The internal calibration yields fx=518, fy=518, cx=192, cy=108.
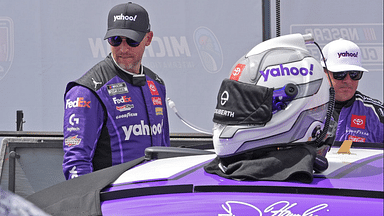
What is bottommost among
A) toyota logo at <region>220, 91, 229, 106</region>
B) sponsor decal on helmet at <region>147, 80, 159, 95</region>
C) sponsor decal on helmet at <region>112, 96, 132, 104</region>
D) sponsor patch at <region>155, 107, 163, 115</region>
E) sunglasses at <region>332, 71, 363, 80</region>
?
sponsor patch at <region>155, 107, 163, 115</region>

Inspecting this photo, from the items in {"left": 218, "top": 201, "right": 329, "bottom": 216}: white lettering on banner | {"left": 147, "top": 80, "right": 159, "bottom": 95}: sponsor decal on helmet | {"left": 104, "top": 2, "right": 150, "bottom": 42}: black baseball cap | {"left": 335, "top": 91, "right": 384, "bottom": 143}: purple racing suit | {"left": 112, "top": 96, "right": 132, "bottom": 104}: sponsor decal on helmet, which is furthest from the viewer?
{"left": 335, "top": 91, "right": 384, "bottom": 143}: purple racing suit

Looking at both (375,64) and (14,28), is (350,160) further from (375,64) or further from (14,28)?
(14,28)

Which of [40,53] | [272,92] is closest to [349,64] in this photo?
[272,92]

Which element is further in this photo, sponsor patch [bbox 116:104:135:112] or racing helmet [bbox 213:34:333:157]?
sponsor patch [bbox 116:104:135:112]

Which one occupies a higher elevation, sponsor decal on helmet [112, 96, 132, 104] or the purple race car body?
sponsor decal on helmet [112, 96, 132, 104]

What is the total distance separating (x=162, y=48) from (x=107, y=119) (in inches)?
79.0

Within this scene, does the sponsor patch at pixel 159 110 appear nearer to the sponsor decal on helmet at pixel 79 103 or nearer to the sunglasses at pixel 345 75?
the sponsor decal on helmet at pixel 79 103

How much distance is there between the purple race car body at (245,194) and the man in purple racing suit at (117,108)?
0.90 m

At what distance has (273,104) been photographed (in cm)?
169

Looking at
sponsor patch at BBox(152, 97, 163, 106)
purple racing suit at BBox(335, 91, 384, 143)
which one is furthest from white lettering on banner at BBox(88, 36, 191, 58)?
purple racing suit at BBox(335, 91, 384, 143)

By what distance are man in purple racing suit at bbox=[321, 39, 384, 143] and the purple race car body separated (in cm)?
147

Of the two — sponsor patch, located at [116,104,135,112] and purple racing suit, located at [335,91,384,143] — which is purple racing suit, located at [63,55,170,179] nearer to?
sponsor patch, located at [116,104,135,112]

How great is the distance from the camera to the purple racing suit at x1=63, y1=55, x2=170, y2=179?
8.45 ft

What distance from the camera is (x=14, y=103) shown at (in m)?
4.57
